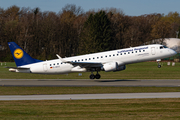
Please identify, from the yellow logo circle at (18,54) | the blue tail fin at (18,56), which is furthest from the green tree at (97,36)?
the yellow logo circle at (18,54)

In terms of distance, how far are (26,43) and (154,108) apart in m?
105

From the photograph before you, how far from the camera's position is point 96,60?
4038cm

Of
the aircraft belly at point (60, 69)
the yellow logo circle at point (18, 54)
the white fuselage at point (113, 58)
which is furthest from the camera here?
the aircraft belly at point (60, 69)

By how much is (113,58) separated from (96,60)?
8.15 ft

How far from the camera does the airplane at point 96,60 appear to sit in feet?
129

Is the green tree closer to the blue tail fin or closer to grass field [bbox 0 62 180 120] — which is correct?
the blue tail fin

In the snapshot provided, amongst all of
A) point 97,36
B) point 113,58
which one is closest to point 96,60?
point 113,58

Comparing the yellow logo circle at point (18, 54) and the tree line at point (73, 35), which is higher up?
the tree line at point (73, 35)

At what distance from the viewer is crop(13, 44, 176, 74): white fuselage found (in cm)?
3950

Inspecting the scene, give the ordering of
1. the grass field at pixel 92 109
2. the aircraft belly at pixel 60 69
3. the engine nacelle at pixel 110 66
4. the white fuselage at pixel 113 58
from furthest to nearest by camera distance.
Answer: the aircraft belly at pixel 60 69, the white fuselage at pixel 113 58, the engine nacelle at pixel 110 66, the grass field at pixel 92 109

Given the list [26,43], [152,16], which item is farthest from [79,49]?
[152,16]

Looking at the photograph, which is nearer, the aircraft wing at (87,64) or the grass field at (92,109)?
the grass field at (92,109)

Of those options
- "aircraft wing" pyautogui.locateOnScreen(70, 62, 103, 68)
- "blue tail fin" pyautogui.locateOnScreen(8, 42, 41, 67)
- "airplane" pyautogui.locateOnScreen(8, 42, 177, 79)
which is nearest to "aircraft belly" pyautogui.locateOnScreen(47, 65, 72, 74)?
"airplane" pyautogui.locateOnScreen(8, 42, 177, 79)

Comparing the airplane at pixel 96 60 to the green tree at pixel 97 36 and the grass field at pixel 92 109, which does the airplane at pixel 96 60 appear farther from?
the green tree at pixel 97 36
